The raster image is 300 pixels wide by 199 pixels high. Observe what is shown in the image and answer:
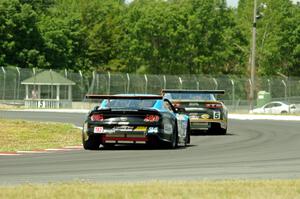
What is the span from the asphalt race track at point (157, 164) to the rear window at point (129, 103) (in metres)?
0.97

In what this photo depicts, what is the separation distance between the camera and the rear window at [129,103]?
20047 mm

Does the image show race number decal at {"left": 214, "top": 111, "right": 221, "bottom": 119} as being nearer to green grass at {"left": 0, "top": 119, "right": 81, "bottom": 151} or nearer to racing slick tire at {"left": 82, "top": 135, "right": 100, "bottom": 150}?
green grass at {"left": 0, "top": 119, "right": 81, "bottom": 151}

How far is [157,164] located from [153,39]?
69012 millimetres

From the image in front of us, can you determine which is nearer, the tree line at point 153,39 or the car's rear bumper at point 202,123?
the car's rear bumper at point 202,123

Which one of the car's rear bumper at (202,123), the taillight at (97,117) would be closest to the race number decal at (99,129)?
the taillight at (97,117)

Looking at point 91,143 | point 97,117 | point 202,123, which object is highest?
point 97,117

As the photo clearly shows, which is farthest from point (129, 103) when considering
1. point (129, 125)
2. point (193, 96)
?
point (193, 96)

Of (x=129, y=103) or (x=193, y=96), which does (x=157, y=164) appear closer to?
(x=129, y=103)

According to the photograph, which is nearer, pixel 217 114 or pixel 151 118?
pixel 151 118

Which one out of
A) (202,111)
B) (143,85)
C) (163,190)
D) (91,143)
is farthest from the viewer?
(143,85)

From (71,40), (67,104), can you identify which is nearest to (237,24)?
(71,40)

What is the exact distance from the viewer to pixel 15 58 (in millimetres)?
79500

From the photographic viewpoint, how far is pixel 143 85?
5950cm

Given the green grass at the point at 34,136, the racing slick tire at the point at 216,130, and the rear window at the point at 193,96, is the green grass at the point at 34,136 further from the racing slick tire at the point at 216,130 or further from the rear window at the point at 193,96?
the racing slick tire at the point at 216,130
